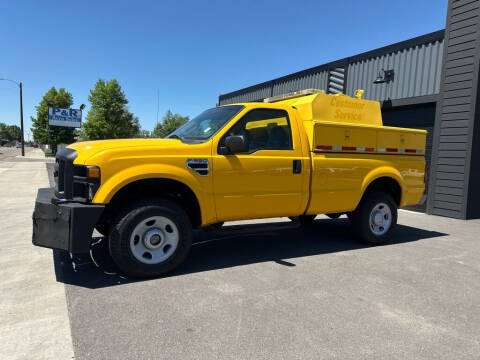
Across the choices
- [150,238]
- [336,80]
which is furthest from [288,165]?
[336,80]

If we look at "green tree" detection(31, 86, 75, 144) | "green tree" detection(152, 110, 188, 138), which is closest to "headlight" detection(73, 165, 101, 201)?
"green tree" detection(31, 86, 75, 144)

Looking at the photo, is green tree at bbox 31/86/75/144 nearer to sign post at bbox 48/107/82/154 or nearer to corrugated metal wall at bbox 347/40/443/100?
sign post at bbox 48/107/82/154

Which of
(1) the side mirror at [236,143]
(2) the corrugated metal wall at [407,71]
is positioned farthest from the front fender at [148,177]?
(2) the corrugated metal wall at [407,71]

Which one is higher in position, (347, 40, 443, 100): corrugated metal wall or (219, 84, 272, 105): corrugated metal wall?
(219, 84, 272, 105): corrugated metal wall

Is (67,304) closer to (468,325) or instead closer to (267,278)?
(267,278)

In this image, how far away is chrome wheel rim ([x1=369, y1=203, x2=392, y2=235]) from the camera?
5.79 meters

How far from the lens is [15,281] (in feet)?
12.0

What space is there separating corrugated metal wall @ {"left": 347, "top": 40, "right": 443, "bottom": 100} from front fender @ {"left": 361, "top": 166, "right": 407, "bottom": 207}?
462 cm

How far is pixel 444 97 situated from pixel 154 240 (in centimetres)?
828

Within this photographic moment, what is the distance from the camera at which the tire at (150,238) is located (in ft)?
12.3

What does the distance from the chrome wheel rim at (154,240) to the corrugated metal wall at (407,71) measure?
834 centimetres

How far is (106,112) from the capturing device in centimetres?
4281

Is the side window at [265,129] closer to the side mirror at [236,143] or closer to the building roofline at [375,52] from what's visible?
the side mirror at [236,143]

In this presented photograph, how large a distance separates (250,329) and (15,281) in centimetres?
258
